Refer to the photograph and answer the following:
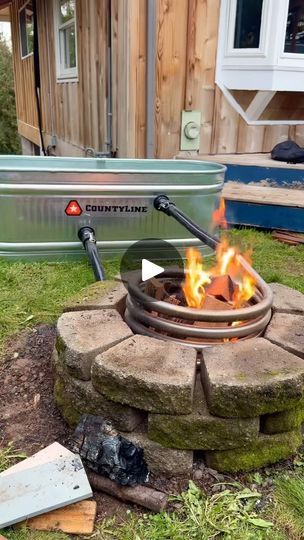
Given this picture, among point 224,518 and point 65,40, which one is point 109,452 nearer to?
point 224,518

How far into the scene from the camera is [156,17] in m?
3.80

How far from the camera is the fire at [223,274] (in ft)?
5.77

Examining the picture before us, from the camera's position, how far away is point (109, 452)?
1.37 m

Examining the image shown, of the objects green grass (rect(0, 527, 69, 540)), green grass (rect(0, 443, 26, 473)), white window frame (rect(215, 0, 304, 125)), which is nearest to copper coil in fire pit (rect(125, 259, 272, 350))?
green grass (rect(0, 443, 26, 473))

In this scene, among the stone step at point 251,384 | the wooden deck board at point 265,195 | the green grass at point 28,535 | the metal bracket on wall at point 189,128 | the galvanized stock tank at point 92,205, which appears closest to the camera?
the green grass at point 28,535

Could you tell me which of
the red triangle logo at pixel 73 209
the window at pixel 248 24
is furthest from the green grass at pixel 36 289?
the window at pixel 248 24

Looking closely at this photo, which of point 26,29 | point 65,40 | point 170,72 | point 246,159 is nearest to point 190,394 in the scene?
point 246,159

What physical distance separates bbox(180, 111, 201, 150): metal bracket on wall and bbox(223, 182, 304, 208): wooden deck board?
65 cm

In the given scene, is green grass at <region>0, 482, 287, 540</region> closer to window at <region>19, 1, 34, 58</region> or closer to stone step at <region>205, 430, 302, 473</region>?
stone step at <region>205, 430, 302, 473</region>

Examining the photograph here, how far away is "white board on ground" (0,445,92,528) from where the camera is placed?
1.25 metres

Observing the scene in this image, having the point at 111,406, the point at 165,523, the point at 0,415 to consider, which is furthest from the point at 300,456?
the point at 0,415

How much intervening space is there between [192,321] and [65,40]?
598 cm

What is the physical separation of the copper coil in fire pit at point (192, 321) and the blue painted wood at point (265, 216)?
2.16 meters

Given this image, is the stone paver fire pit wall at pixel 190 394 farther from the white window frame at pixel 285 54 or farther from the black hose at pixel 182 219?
the white window frame at pixel 285 54
